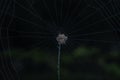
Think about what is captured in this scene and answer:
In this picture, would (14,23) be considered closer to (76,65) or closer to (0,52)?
(0,52)

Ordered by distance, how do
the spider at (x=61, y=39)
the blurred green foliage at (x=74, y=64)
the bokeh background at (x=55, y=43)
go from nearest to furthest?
the spider at (x=61, y=39)
the bokeh background at (x=55, y=43)
the blurred green foliage at (x=74, y=64)

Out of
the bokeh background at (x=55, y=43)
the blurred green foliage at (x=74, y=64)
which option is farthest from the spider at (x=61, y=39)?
the blurred green foliage at (x=74, y=64)

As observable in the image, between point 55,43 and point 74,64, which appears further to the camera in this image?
point 74,64

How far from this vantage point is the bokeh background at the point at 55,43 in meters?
2.35

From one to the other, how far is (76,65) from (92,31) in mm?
303

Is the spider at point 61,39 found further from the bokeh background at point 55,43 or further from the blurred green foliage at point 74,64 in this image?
the blurred green foliage at point 74,64

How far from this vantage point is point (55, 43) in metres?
2.30

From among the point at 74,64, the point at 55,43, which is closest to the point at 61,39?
the point at 55,43

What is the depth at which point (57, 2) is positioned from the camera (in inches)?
98.6

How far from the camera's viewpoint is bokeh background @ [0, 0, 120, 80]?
2.35 m

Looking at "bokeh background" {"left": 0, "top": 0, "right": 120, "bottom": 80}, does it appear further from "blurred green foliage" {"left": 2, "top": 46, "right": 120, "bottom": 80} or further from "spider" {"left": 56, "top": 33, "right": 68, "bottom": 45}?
"spider" {"left": 56, "top": 33, "right": 68, "bottom": 45}

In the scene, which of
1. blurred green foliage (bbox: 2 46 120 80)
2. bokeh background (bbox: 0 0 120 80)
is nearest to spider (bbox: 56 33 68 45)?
bokeh background (bbox: 0 0 120 80)

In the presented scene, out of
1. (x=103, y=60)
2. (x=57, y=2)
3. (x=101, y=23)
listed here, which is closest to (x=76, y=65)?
(x=103, y=60)

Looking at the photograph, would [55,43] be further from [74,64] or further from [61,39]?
[74,64]
